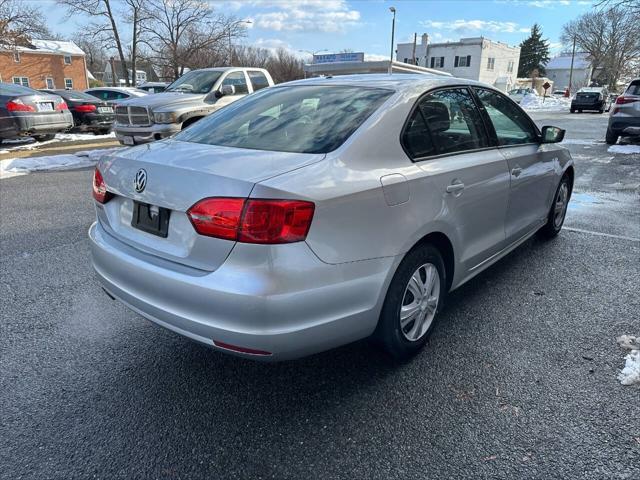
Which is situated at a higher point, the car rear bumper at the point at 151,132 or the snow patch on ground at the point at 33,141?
the car rear bumper at the point at 151,132

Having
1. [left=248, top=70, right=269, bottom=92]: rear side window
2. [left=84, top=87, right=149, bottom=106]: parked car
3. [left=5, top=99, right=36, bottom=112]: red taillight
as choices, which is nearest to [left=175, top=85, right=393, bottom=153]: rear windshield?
[left=248, top=70, right=269, bottom=92]: rear side window

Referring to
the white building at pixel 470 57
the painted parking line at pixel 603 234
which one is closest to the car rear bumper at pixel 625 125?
the painted parking line at pixel 603 234

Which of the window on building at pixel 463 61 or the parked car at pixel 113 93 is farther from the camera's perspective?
the window on building at pixel 463 61

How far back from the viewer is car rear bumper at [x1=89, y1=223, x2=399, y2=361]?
197 cm

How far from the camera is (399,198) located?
2.42 m

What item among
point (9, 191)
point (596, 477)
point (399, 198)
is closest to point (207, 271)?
point (399, 198)

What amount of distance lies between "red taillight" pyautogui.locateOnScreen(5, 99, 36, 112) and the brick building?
4206 cm

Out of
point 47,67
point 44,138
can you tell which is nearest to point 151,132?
point 44,138

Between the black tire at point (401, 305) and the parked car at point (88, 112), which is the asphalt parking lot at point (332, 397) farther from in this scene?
the parked car at point (88, 112)

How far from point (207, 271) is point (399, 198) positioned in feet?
3.39

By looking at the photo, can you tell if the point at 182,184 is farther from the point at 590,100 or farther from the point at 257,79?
the point at 590,100

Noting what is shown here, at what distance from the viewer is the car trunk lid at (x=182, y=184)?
2.05m

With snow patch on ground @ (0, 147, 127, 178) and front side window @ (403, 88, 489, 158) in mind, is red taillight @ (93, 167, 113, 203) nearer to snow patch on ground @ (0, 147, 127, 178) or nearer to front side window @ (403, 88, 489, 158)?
front side window @ (403, 88, 489, 158)

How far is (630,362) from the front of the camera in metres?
2.77
